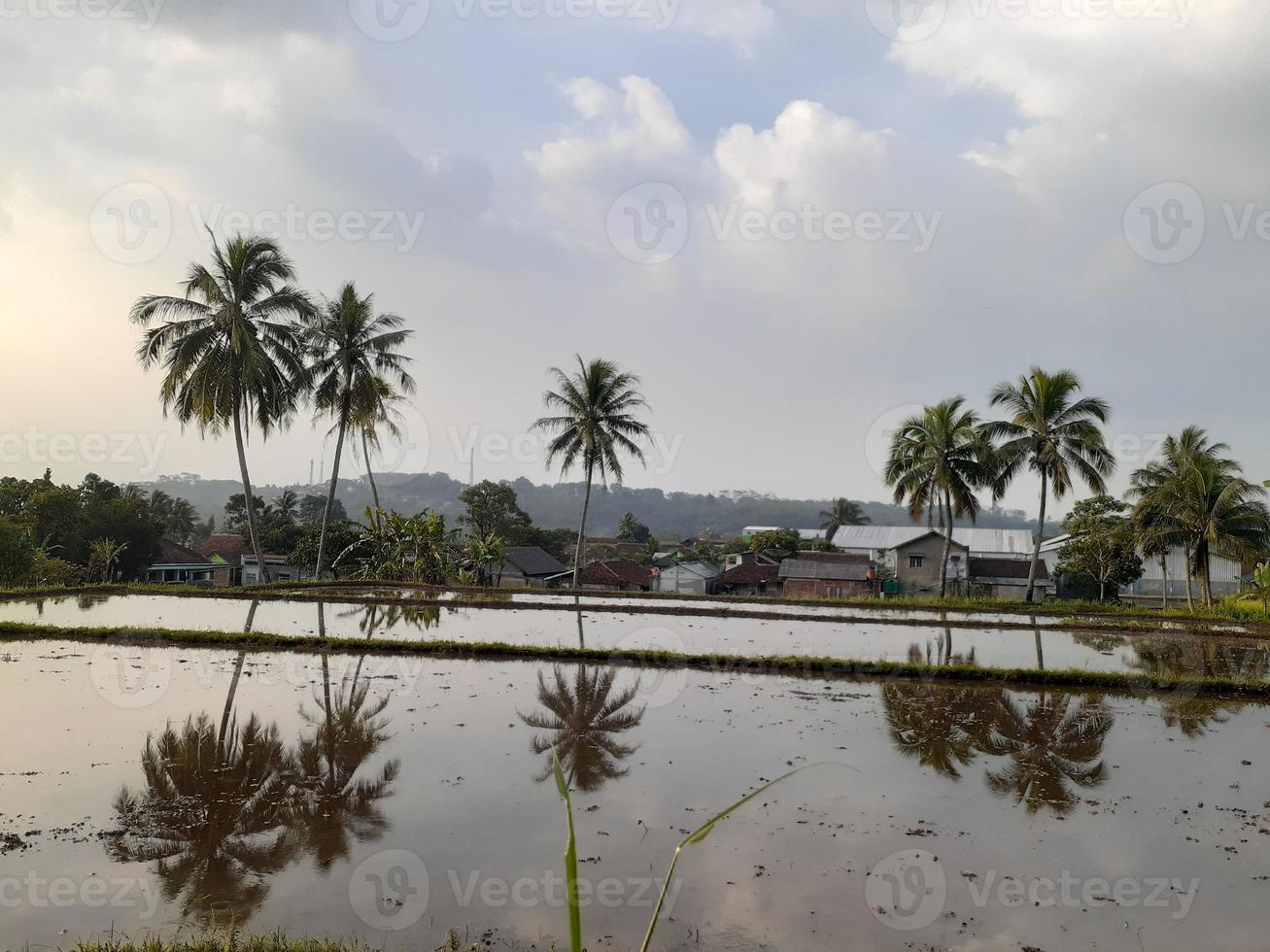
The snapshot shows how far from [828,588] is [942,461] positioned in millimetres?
9433

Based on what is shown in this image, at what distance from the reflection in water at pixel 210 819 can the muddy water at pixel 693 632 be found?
7173mm

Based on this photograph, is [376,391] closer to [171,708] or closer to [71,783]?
[171,708]

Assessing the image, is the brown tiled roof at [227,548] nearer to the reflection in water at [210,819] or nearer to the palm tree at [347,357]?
the palm tree at [347,357]

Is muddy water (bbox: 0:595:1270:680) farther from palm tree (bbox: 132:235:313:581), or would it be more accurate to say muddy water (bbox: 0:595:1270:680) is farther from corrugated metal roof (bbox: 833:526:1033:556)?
corrugated metal roof (bbox: 833:526:1033:556)

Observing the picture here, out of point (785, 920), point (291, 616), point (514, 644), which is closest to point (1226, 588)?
point (514, 644)

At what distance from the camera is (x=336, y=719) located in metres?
9.30

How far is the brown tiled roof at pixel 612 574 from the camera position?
131ft

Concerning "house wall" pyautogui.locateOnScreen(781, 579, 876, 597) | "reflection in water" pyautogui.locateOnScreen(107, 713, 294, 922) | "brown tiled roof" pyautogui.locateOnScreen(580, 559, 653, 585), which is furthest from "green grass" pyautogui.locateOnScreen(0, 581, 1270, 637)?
"reflection in water" pyautogui.locateOnScreen(107, 713, 294, 922)

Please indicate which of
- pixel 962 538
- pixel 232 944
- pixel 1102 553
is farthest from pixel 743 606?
pixel 962 538

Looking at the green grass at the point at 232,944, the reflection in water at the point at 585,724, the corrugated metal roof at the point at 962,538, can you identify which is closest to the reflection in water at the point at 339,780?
the green grass at the point at 232,944

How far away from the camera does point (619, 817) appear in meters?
6.61

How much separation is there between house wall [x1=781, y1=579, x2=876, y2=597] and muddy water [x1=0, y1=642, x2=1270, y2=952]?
24.8m

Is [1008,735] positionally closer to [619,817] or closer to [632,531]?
[619,817]

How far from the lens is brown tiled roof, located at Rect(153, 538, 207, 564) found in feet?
123
